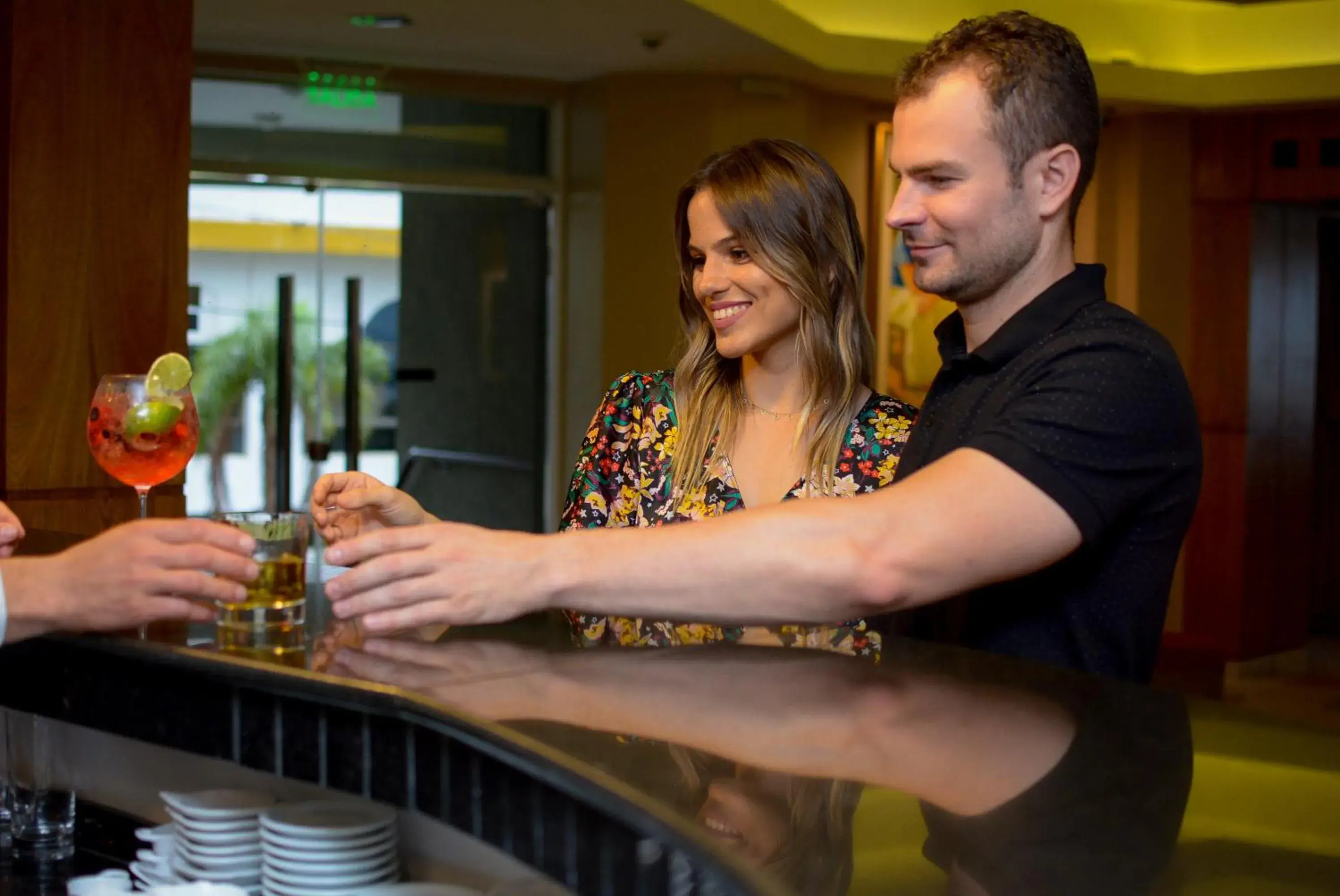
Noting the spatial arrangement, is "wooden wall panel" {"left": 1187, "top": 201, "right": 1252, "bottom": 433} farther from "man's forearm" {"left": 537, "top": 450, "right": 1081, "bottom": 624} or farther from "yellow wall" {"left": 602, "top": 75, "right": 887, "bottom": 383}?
"man's forearm" {"left": 537, "top": 450, "right": 1081, "bottom": 624}

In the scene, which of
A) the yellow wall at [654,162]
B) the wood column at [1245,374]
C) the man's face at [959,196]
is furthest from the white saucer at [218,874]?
the wood column at [1245,374]

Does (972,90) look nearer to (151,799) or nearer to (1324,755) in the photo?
(1324,755)

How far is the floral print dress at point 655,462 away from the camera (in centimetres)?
280

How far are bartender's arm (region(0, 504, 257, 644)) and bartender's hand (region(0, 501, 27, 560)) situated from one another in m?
0.39

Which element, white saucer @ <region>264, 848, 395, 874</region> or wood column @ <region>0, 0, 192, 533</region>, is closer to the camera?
white saucer @ <region>264, 848, 395, 874</region>

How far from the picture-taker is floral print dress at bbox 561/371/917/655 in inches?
110

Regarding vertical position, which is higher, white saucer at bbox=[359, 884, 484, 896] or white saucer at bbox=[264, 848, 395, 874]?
white saucer at bbox=[264, 848, 395, 874]

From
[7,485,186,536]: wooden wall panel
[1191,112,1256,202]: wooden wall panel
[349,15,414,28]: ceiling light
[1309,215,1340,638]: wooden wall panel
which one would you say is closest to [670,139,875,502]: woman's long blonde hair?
[7,485,186,536]: wooden wall panel

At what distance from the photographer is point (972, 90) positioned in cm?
177

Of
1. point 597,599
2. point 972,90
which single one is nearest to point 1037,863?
point 597,599

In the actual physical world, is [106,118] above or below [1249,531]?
above

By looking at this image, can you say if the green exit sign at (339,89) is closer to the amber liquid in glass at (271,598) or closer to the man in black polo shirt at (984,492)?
the man in black polo shirt at (984,492)

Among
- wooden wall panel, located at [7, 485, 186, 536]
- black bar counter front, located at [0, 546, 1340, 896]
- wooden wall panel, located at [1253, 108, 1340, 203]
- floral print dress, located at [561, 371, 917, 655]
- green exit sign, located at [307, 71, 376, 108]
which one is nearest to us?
black bar counter front, located at [0, 546, 1340, 896]

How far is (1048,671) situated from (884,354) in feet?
25.5
